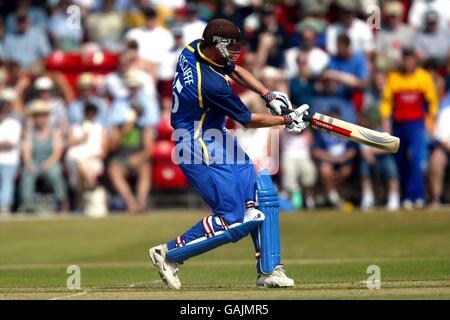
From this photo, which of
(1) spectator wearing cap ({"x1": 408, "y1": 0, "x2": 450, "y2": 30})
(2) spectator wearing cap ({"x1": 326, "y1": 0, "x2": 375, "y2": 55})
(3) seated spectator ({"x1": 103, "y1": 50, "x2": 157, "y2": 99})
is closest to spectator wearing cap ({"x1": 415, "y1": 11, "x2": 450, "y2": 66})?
(1) spectator wearing cap ({"x1": 408, "y1": 0, "x2": 450, "y2": 30})

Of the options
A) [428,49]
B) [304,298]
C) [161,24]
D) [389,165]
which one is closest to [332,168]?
[389,165]

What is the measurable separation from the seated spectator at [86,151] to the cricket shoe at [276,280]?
30.7 feet

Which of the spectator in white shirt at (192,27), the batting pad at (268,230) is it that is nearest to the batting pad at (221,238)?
the batting pad at (268,230)

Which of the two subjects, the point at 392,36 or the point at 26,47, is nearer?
the point at 392,36

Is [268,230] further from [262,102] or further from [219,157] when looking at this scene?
[262,102]

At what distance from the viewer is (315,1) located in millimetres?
21375

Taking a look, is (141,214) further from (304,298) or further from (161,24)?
(304,298)

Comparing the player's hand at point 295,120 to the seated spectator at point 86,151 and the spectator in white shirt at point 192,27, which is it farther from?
the spectator in white shirt at point 192,27

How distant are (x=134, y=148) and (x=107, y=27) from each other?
3472 mm

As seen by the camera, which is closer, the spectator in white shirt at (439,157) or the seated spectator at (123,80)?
the spectator in white shirt at (439,157)

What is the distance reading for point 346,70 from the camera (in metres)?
19.5

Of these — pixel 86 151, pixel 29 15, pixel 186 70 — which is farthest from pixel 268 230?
pixel 29 15

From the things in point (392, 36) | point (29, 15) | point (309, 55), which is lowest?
point (309, 55)

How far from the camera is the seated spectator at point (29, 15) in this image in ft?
73.2
